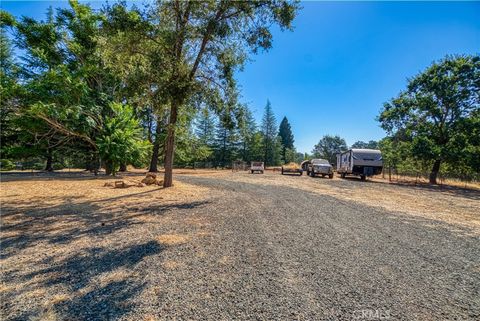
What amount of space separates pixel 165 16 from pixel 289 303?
10.6 meters

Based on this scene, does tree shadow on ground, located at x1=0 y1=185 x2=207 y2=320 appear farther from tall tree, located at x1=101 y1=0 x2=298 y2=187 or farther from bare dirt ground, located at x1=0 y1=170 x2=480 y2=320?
tall tree, located at x1=101 y1=0 x2=298 y2=187

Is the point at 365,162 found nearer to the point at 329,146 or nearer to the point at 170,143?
the point at 170,143

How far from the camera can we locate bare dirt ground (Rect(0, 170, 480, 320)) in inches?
92.6

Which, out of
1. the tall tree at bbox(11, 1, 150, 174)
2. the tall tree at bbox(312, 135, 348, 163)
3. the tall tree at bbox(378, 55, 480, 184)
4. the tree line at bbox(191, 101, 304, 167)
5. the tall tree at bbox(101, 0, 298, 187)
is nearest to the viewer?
the tall tree at bbox(101, 0, 298, 187)

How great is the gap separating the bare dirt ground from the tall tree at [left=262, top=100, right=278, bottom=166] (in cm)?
5206

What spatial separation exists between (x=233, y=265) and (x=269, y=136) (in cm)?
5769

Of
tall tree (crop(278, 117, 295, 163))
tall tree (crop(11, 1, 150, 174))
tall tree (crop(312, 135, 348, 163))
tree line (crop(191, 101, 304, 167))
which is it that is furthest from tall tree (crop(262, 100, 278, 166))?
tall tree (crop(11, 1, 150, 174))

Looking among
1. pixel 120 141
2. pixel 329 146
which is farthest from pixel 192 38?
pixel 329 146

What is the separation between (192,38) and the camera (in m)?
9.40

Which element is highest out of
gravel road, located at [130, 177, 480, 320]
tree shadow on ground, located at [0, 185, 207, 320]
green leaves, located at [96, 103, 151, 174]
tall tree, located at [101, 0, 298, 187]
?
tall tree, located at [101, 0, 298, 187]

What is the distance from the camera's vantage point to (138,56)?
9336 millimetres

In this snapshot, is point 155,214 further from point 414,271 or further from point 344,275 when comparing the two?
point 414,271

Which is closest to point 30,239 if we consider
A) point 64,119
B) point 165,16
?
point 165,16

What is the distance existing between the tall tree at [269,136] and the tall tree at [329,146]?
96.5 feet
